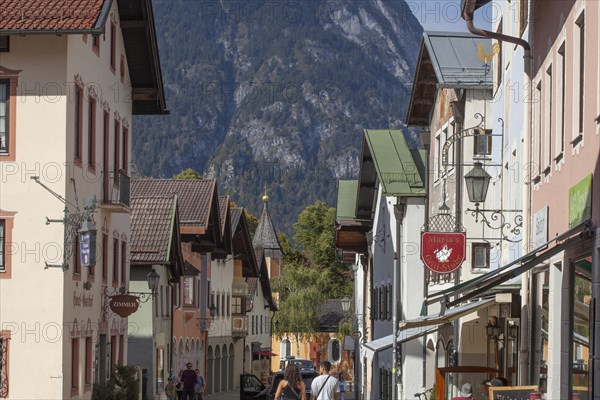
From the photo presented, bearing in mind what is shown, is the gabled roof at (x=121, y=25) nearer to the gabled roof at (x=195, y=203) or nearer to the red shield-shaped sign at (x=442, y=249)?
the red shield-shaped sign at (x=442, y=249)

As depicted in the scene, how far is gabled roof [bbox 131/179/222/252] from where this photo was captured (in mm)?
54812

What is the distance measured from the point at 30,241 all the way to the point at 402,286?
14578mm

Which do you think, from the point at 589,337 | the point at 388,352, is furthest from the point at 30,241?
the point at 388,352

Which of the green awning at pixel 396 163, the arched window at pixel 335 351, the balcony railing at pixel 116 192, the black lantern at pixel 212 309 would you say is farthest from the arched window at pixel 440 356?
the arched window at pixel 335 351

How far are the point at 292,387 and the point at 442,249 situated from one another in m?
6.38

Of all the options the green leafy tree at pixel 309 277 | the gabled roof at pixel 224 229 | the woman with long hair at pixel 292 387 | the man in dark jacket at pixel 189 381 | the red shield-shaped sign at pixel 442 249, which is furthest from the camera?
the green leafy tree at pixel 309 277

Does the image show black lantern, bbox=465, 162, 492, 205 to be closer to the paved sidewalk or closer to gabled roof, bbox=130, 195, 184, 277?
gabled roof, bbox=130, 195, 184, 277

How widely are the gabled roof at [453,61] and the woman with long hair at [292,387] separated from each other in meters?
11.4

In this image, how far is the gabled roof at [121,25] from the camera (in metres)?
26.9

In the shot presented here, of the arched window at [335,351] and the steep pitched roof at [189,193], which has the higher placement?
the steep pitched roof at [189,193]

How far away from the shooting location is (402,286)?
132 ft

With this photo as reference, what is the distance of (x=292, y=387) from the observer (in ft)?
66.0

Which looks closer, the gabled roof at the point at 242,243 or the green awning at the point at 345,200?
the green awning at the point at 345,200

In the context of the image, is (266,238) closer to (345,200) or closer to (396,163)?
(345,200)
